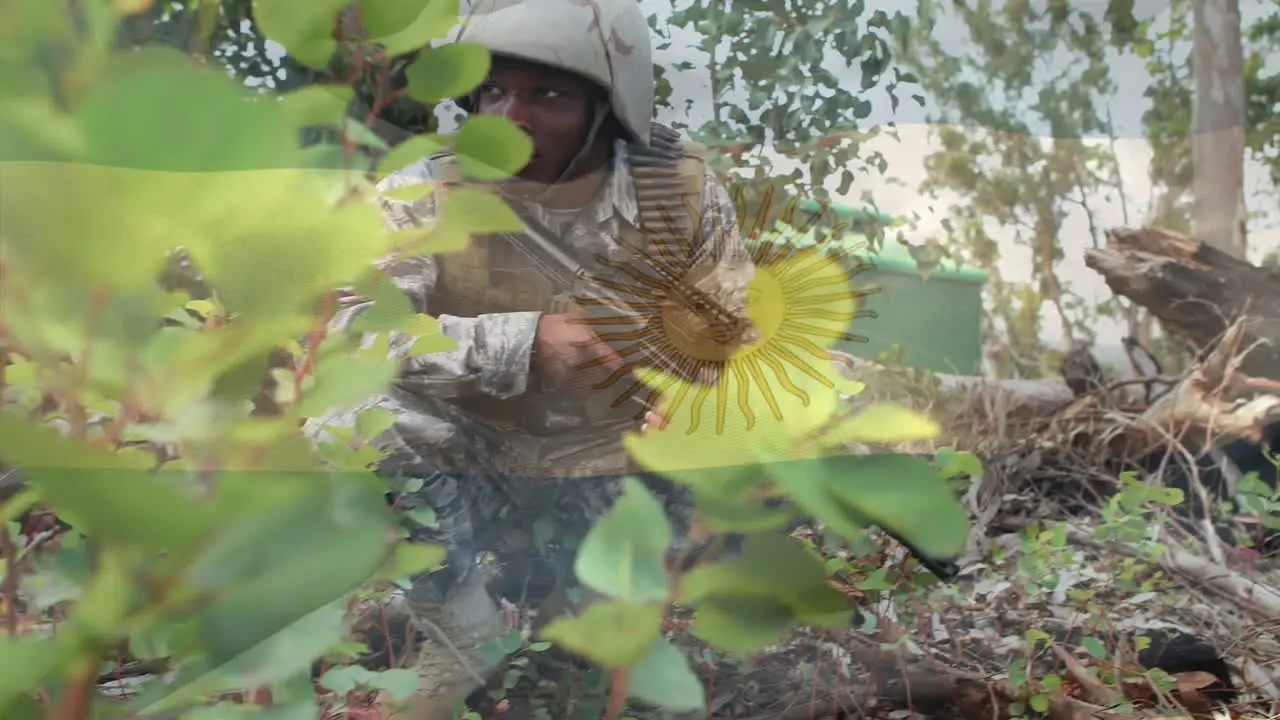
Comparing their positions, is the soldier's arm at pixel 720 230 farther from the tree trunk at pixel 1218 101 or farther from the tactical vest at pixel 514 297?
the tree trunk at pixel 1218 101

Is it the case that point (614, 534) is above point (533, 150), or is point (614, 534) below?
below

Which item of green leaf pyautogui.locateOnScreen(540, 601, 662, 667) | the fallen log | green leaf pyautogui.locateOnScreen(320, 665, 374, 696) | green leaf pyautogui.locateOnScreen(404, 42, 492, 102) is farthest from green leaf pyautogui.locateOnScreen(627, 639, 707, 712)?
the fallen log

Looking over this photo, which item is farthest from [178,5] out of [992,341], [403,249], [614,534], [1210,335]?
[1210,335]

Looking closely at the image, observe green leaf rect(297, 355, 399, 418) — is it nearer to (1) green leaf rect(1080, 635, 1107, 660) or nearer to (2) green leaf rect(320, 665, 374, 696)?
(2) green leaf rect(320, 665, 374, 696)

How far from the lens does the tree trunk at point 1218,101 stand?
1.88ft

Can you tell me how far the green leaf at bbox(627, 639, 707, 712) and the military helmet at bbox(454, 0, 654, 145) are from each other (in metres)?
0.21

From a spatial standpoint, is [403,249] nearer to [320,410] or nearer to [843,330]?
[320,410]

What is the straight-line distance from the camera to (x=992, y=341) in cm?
51

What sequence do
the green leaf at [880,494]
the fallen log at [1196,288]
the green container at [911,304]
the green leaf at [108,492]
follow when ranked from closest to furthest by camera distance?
the green leaf at [108,492]
the green leaf at [880,494]
the green container at [911,304]
the fallen log at [1196,288]

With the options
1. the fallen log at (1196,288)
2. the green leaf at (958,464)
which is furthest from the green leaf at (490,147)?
the fallen log at (1196,288)

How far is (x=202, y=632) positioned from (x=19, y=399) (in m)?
0.08

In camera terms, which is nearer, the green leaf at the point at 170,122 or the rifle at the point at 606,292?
the green leaf at the point at 170,122

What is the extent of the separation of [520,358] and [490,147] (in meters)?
0.08

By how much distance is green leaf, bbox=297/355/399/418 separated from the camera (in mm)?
273
